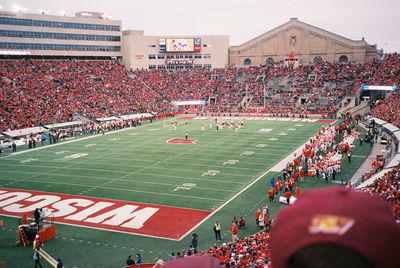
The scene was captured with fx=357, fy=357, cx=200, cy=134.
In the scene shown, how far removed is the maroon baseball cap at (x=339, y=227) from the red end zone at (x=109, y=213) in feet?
49.7

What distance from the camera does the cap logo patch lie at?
1.09 meters

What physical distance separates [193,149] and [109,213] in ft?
52.9

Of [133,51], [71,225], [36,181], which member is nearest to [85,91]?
[133,51]

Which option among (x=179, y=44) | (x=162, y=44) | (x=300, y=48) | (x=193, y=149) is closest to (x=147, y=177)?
(x=193, y=149)

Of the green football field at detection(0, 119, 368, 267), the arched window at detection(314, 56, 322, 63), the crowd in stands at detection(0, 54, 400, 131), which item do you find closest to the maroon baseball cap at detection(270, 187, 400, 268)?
the green football field at detection(0, 119, 368, 267)

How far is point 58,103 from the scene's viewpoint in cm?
5412

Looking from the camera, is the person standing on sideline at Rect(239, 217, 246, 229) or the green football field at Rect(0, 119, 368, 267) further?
the person standing on sideline at Rect(239, 217, 246, 229)

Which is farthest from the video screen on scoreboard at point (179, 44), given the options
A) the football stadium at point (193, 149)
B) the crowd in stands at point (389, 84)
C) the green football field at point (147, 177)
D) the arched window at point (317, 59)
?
the green football field at point (147, 177)

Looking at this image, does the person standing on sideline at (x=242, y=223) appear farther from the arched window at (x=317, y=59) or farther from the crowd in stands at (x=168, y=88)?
the arched window at (x=317, y=59)

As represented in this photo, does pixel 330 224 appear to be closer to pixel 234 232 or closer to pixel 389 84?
pixel 234 232

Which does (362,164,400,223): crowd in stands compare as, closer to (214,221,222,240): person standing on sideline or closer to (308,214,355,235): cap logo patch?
(214,221,222,240): person standing on sideline

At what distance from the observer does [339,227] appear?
1.10 metres

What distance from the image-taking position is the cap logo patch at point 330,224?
3.59 feet

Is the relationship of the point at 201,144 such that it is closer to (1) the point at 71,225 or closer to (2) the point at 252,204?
(2) the point at 252,204
